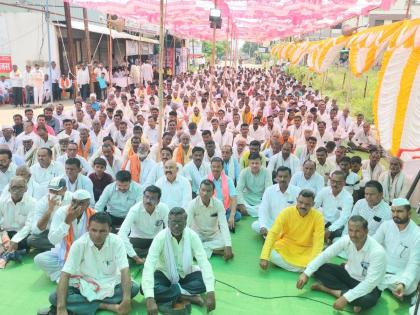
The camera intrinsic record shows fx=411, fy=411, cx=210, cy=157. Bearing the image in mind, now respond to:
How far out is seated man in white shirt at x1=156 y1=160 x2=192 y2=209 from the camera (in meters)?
5.27

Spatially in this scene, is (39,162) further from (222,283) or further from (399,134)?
(399,134)

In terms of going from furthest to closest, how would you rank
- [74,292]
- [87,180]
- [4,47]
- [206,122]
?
[4,47], [206,122], [87,180], [74,292]

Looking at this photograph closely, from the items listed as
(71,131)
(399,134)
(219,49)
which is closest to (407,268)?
(399,134)

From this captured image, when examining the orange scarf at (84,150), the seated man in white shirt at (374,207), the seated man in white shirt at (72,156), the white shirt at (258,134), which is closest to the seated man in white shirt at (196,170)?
the seated man in white shirt at (72,156)

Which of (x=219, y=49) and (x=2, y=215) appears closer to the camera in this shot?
(x=2, y=215)

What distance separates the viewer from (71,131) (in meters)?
7.46

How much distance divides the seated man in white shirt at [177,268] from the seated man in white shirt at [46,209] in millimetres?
1265

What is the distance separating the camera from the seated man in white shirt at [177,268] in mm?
3658

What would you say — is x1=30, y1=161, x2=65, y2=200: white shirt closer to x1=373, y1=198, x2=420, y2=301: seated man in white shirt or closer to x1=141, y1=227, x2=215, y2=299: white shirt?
x1=141, y1=227, x2=215, y2=299: white shirt

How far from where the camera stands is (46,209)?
14.8 feet

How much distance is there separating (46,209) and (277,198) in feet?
9.12

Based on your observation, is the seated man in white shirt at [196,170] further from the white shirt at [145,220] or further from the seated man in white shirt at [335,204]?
the seated man in white shirt at [335,204]

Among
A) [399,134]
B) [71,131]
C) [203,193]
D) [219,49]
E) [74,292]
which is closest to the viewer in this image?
[74,292]

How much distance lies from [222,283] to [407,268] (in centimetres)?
184
